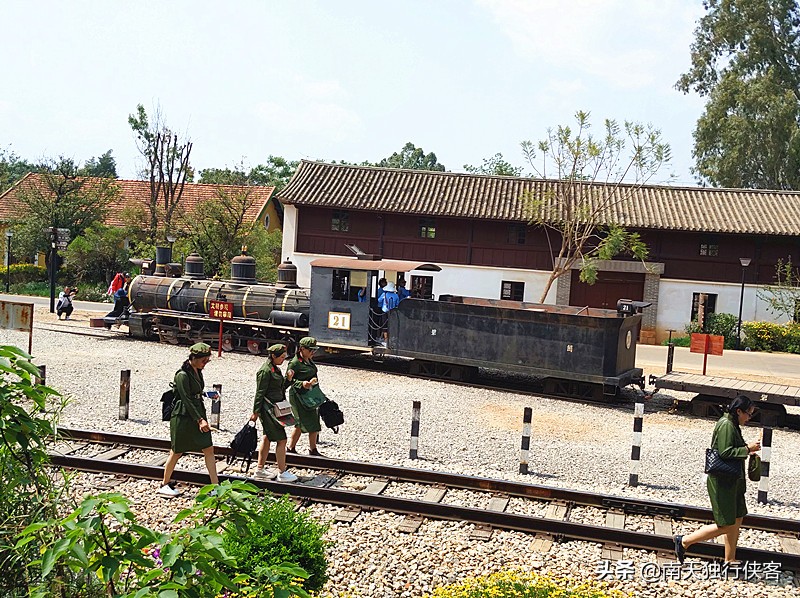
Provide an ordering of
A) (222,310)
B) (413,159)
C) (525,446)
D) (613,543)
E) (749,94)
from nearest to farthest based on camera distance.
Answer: (613,543) < (525,446) < (222,310) < (749,94) < (413,159)

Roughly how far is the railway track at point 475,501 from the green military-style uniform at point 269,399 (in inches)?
21.6

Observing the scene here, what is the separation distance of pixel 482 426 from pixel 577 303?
61.9 feet

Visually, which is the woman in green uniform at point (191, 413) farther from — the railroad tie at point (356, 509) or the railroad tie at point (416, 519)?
the railroad tie at point (416, 519)

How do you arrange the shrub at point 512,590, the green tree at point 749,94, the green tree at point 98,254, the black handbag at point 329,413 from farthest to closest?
the green tree at point 749,94
the green tree at point 98,254
the black handbag at point 329,413
the shrub at point 512,590

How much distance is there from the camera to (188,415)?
27.0ft

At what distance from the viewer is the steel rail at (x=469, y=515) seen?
7480 mm

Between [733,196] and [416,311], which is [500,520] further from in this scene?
[733,196]

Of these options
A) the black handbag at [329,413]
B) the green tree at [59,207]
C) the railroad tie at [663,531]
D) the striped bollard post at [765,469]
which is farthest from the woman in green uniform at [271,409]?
the green tree at [59,207]

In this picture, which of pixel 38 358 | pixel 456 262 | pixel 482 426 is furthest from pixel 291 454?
pixel 456 262

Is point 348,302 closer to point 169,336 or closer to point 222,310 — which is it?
point 222,310

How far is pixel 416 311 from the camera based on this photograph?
17703 mm

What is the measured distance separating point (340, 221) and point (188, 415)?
82.1 ft

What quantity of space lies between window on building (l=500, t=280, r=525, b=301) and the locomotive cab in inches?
516

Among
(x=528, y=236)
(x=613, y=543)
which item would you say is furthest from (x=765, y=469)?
(x=528, y=236)
